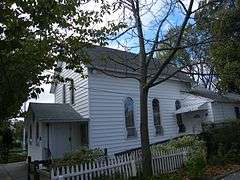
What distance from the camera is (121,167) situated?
12633 mm

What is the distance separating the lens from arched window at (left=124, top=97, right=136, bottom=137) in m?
23.2

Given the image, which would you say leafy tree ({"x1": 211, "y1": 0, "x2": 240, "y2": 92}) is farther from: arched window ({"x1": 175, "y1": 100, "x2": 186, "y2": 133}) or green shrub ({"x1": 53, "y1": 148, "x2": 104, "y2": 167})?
arched window ({"x1": 175, "y1": 100, "x2": 186, "y2": 133})

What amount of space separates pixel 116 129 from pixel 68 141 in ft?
10.6

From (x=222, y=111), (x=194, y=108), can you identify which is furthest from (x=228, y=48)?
(x=222, y=111)

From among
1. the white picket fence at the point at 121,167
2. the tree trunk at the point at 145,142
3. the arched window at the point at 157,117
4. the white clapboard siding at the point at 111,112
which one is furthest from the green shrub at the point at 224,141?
the arched window at the point at 157,117

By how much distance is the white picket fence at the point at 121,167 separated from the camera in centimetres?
1117

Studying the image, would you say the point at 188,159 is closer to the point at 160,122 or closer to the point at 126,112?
the point at 126,112

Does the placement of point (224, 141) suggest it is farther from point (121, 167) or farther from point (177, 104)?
point (177, 104)

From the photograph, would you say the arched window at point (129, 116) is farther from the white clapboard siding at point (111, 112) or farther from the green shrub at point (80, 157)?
the green shrub at point (80, 157)

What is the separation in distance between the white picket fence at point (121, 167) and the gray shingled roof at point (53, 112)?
22.0ft

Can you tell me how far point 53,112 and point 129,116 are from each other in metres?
5.38

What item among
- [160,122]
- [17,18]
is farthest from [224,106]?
[17,18]

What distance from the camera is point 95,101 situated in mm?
21281

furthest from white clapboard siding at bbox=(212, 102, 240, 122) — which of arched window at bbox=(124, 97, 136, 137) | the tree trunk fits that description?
the tree trunk
